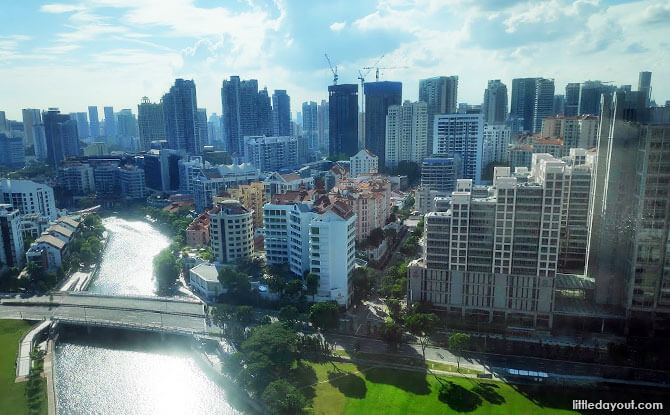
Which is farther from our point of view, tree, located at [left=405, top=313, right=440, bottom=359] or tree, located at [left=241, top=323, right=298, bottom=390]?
tree, located at [left=405, top=313, right=440, bottom=359]

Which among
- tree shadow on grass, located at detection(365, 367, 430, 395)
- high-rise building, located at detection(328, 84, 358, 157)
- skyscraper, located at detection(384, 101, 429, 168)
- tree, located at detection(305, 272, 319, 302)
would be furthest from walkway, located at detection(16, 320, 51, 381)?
high-rise building, located at detection(328, 84, 358, 157)

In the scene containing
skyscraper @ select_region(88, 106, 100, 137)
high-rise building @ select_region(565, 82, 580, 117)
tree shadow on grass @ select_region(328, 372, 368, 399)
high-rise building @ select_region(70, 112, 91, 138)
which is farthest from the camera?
skyscraper @ select_region(88, 106, 100, 137)

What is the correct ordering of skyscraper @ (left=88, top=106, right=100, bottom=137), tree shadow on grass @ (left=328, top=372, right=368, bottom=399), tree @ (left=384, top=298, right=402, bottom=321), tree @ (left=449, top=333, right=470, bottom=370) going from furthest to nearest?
skyscraper @ (left=88, top=106, right=100, bottom=137), tree @ (left=384, top=298, right=402, bottom=321), tree @ (left=449, top=333, right=470, bottom=370), tree shadow on grass @ (left=328, top=372, right=368, bottom=399)

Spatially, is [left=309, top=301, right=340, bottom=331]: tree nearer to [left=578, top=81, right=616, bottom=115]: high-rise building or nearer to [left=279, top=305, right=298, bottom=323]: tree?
[left=279, top=305, right=298, bottom=323]: tree

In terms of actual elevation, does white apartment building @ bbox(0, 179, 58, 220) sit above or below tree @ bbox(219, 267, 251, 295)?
above

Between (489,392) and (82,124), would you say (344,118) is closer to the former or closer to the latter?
(489,392)

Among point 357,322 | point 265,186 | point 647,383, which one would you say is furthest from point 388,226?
point 647,383

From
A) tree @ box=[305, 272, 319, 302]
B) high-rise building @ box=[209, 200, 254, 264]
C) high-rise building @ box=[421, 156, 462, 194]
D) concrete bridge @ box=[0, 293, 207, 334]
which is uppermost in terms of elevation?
high-rise building @ box=[421, 156, 462, 194]
